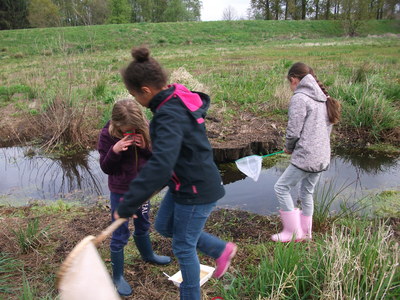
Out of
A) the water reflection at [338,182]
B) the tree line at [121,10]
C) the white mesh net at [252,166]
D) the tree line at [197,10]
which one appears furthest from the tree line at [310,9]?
the white mesh net at [252,166]

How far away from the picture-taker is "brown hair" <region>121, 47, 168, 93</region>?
2.24 metres

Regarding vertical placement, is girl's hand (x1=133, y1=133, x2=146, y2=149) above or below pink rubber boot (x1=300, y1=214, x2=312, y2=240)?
above

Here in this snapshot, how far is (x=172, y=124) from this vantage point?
6.83 ft

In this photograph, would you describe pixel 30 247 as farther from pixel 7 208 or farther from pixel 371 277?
pixel 371 277

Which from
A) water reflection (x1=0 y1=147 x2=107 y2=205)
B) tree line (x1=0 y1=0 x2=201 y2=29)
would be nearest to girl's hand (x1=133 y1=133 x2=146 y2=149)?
water reflection (x1=0 y1=147 x2=107 y2=205)

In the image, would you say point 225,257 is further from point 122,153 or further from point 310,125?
point 310,125

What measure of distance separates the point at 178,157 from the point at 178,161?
0.9 inches

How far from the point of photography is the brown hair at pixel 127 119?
272 centimetres

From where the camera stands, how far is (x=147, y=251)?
323 cm

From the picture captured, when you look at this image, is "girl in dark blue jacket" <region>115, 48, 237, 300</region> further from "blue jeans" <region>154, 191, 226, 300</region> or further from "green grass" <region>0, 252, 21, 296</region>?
"green grass" <region>0, 252, 21, 296</region>

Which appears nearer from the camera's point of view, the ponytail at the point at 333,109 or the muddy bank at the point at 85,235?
the muddy bank at the point at 85,235

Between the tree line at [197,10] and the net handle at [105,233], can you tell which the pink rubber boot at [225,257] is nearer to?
the net handle at [105,233]

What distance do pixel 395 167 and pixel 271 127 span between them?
90.9 inches

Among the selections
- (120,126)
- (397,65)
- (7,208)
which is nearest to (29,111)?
(7,208)
